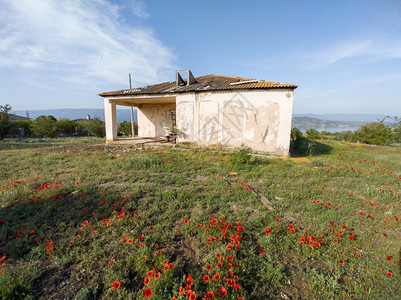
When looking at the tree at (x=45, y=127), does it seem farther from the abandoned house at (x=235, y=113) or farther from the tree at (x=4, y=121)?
the abandoned house at (x=235, y=113)

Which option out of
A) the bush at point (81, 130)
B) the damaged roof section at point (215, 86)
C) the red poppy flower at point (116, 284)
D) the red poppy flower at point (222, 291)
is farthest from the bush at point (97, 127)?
the red poppy flower at point (222, 291)

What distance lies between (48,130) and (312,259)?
81.9ft

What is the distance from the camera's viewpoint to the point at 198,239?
2.63 metres

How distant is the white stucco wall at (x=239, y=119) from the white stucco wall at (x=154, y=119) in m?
4.35

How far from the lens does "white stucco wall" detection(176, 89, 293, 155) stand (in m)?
8.14

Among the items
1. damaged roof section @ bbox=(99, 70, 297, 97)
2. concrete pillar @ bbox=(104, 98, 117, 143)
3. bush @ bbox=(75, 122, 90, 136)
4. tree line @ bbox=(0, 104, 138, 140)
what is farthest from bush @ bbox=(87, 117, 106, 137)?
damaged roof section @ bbox=(99, 70, 297, 97)

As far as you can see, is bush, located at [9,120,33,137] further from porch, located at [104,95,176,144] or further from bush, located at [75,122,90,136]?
porch, located at [104,95,176,144]

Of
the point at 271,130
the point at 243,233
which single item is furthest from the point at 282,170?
the point at 243,233

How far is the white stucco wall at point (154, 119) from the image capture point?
14.0m

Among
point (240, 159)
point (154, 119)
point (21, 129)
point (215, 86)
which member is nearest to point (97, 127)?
point (21, 129)

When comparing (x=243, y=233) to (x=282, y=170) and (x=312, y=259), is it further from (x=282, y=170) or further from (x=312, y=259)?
(x=282, y=170)

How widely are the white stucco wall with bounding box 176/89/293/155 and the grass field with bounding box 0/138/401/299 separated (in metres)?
3.70

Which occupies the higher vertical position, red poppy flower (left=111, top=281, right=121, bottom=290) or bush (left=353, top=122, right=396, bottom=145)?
bush (left=353, top=122, right=396, bottom=145)

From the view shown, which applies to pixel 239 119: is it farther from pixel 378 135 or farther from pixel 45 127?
pixel 45 127
